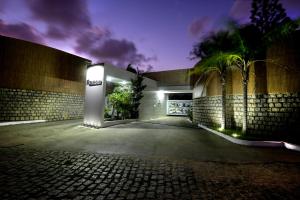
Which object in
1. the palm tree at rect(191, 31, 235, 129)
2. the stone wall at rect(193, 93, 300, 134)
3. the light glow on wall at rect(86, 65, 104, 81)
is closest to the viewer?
the stone wall at rect(193, 93, 300, 134)

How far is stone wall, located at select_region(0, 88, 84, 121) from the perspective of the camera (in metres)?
11.9

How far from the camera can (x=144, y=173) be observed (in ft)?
13.1

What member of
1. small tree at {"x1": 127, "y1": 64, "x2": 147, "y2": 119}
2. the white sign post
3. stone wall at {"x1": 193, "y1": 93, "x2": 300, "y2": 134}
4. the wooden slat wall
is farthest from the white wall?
stone wall at {"x1": 193, "y1": 93, "x2": 300, "y2": 134}

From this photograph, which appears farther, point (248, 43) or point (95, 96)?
point (95, 96)

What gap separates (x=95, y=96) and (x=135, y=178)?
8.52 metres

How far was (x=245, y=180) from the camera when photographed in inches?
147

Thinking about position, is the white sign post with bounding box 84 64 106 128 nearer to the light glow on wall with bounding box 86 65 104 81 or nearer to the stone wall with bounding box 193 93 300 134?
the light glow on wall with bounding box 86 65 104 81

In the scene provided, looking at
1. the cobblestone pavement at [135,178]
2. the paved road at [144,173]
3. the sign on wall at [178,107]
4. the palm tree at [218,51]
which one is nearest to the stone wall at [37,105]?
the paved road at [144,173]

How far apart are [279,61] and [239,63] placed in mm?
1767

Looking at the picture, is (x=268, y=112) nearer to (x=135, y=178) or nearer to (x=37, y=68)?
(x=135, y=178)

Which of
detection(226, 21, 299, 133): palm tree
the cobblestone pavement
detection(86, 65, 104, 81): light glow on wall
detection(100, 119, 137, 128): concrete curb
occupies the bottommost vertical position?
the cobblestone pavement

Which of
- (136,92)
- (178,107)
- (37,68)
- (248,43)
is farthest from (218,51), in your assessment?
(178,107)

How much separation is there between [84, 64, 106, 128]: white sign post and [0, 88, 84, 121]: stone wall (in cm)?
477

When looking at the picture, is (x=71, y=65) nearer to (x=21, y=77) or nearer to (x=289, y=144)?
(x=21, y=77)
